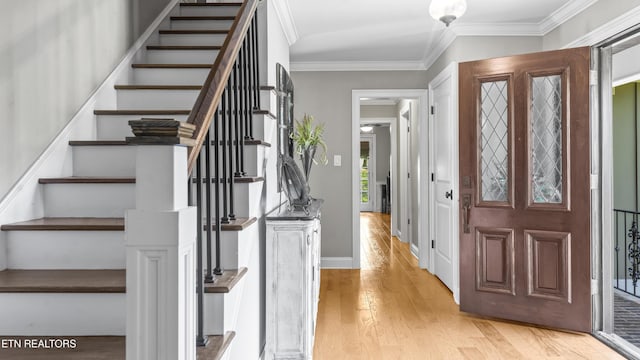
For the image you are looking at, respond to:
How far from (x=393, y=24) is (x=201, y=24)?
1.63 m

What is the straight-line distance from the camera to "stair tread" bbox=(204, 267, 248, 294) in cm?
145

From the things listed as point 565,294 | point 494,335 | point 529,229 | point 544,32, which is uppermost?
point 544,32

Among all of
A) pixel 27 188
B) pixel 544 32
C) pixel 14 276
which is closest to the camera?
pixel 14 276

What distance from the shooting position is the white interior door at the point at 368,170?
11.9m

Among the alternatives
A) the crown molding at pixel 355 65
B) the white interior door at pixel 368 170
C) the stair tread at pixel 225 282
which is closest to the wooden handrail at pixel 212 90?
the stair tread at pixel 225 282

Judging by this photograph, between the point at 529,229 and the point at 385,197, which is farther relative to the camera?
the point at 385,197

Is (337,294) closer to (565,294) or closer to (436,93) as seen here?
(565,294)

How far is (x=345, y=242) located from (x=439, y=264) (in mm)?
1119

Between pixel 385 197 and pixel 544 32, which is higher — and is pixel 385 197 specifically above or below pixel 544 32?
below

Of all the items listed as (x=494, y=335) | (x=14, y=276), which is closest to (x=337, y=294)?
(x=494, y=335)

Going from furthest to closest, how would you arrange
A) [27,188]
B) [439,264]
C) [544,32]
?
[439,264] → [544,32] → [27,188]

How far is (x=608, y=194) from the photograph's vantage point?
305cm

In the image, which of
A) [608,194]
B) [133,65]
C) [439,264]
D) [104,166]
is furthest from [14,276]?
[439,264]

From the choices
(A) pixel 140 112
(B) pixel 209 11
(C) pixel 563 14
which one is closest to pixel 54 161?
(A) pixel 140 112
